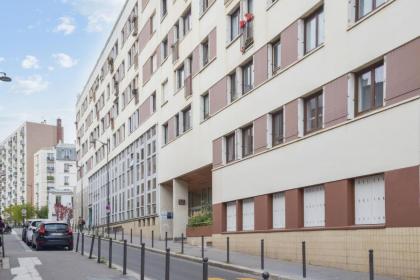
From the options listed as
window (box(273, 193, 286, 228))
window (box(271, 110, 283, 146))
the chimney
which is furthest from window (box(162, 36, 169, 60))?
the chimney

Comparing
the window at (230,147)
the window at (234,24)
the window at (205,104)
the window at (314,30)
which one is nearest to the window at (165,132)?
the window at (205,104)

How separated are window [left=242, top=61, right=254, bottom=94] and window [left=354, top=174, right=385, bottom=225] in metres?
9.57

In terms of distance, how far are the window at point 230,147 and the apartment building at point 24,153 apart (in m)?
122

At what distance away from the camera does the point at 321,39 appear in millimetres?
22188

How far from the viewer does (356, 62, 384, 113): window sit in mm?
18859

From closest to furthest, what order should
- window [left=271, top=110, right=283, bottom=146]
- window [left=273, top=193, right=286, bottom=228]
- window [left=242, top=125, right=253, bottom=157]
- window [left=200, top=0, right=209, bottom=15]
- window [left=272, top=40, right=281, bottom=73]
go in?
→ window [left=273, top=193, right=286, bottom=228]
window [left=271, top=110, right=283, bottom=146]
window [left=272, top=40, right=281, bottom=73]
window [left=242, top=125, right=253, bottom=157]
window [left=200, top=0, right=209, bottom=15]

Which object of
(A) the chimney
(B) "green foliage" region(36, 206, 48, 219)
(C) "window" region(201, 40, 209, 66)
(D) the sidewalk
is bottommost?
(B) "green foliage" region(36, 206, 48, 219)

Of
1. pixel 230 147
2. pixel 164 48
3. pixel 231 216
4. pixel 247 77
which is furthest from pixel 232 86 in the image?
pixel 164 48

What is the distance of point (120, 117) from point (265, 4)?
113 feet

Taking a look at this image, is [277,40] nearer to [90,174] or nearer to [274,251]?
[274,251]

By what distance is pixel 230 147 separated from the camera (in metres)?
30.8

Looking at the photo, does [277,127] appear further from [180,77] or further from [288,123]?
[180,77]

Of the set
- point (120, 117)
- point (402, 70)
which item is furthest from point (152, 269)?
point (120, 117)

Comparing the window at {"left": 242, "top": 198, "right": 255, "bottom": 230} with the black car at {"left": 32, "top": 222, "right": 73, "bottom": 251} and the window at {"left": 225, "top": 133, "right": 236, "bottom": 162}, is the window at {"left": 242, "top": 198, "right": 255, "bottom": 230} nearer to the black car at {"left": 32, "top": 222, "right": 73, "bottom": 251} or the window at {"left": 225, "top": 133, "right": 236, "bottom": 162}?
the window at {"left": 225, "top": 133, "right": 236, "bottom": 162}
